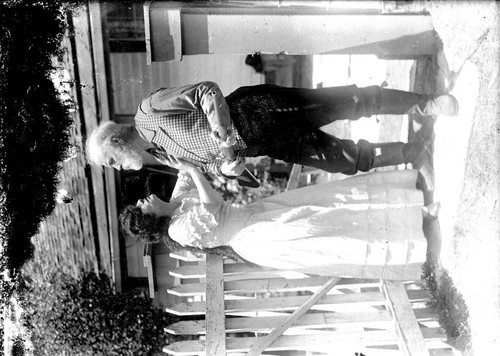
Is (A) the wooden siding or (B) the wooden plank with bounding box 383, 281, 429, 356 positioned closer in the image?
(B) the wooden plank with bounding box 383, 281, 429, 356

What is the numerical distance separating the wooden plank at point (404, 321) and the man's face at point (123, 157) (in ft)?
6.74

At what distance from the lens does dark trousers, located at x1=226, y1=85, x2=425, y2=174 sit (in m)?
2.99

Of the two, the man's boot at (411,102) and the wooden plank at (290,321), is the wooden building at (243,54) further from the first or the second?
the man's boot at (411,102)

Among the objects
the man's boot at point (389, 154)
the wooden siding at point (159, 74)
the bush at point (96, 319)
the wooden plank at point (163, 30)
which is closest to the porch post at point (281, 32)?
the wooden plank at point (163, 30)

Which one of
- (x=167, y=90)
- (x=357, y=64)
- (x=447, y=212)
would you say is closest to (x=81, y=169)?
(x=167, y=90)

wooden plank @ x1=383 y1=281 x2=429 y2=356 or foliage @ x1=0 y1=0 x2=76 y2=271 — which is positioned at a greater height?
foliage @ x1=0 y1=0 x2=76 y2=271

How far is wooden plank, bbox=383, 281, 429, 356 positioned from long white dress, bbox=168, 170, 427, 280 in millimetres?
116

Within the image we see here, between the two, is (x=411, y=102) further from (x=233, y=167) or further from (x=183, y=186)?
(x=183, y=186)

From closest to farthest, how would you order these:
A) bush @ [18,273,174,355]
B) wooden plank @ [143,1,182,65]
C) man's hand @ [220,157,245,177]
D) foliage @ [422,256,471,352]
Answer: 1. man's hand @ [220,157,245,177]
2. foliage @ [422,256,471,352]
3. wooden plank @ [143,1,182,65]
4. bush @ [18,273,174,355]

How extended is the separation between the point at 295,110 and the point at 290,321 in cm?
154

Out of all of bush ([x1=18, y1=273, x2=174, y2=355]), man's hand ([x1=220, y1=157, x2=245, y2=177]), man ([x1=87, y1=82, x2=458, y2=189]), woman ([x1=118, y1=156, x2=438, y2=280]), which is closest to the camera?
man ([x1=87, y1=82, x2=458, y2=189])

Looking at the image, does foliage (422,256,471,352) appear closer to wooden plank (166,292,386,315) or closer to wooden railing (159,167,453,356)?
wooden railing (159,167,453,356)

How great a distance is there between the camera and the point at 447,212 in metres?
3.16

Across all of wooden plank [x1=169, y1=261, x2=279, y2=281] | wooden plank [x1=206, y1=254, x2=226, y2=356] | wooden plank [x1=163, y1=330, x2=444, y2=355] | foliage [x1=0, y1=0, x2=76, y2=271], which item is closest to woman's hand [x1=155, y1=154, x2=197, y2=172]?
foliage [x1=0, y1=0, x2=76, y2=271]
